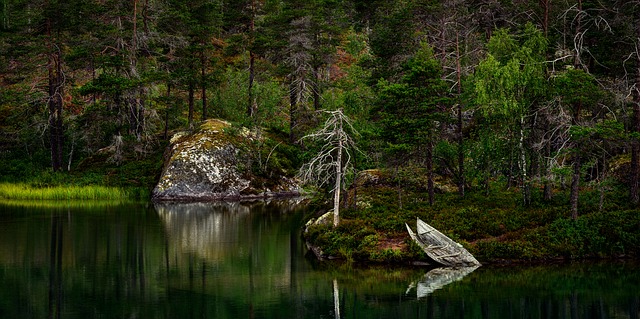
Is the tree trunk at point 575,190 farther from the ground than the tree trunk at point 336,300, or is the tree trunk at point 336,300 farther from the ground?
the tree trunk at point 575,190

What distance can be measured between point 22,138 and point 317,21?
28.7m

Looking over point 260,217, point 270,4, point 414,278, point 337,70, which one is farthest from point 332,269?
point 337,70

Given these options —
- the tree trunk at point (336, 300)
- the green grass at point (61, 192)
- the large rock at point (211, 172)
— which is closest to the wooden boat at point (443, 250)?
the tree trunk at point (336, 300)

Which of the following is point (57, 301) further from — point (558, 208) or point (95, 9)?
point (95, 9)

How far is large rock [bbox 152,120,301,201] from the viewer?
55.2 meters

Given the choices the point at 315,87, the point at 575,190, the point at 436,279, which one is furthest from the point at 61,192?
the point at 575,190

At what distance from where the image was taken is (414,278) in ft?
87.2

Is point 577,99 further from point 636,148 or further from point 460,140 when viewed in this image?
point 460,140

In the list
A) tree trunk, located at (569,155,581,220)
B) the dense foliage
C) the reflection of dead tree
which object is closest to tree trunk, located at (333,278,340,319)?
the reflection of dead tree

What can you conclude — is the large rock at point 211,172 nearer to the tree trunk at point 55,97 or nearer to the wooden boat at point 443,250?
the tree trunk at point 55,97

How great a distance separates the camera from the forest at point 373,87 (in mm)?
32625

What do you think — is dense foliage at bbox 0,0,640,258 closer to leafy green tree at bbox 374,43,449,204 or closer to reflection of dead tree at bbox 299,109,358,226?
leafy green tree at bbox 374,43,449,204

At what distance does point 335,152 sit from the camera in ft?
113

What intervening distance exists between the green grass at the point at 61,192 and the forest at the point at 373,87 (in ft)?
5.18
